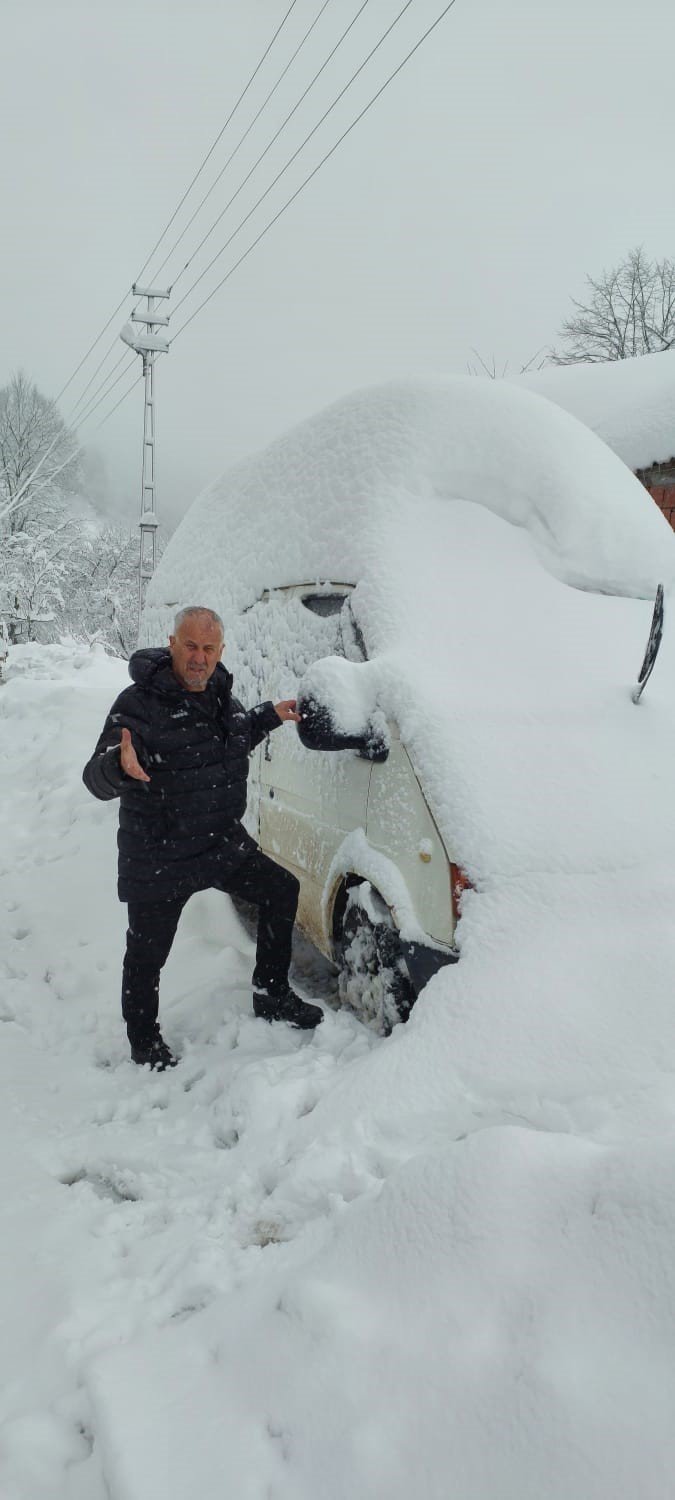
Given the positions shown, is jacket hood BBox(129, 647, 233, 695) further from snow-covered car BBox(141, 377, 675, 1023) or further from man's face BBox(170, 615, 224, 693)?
snow-covered car BBox(141, 377, 675, 1023)

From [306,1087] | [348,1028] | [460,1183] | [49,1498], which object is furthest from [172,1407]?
[348,1028]

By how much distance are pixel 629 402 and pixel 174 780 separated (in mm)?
6283

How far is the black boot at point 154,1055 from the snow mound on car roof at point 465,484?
1.91m

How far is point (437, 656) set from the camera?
304 centimetres

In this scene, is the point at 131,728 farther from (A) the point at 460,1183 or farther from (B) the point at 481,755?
(A) the point at 460,1183

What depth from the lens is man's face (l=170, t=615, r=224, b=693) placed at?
300 centimetres

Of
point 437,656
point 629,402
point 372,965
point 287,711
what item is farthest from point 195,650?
point 629,402

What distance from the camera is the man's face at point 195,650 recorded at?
118 inches

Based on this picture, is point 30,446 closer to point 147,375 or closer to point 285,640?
point 147,375

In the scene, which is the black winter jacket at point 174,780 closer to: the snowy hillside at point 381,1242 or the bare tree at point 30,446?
the snowy hillside at point 381,1242

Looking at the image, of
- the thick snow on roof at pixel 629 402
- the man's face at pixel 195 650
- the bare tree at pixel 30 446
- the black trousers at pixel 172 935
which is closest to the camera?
the man's face at pixel 195 650

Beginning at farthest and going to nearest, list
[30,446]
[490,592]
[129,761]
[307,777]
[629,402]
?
1. [30,446]
2. [629,402]
3. [307,777]
4. [490,592]
5. [129,761]

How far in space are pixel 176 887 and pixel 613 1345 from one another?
2076 mm

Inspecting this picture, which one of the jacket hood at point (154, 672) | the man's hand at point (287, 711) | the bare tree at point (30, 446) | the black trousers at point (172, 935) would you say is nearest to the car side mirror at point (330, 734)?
the man's hand at point (287, 711)
